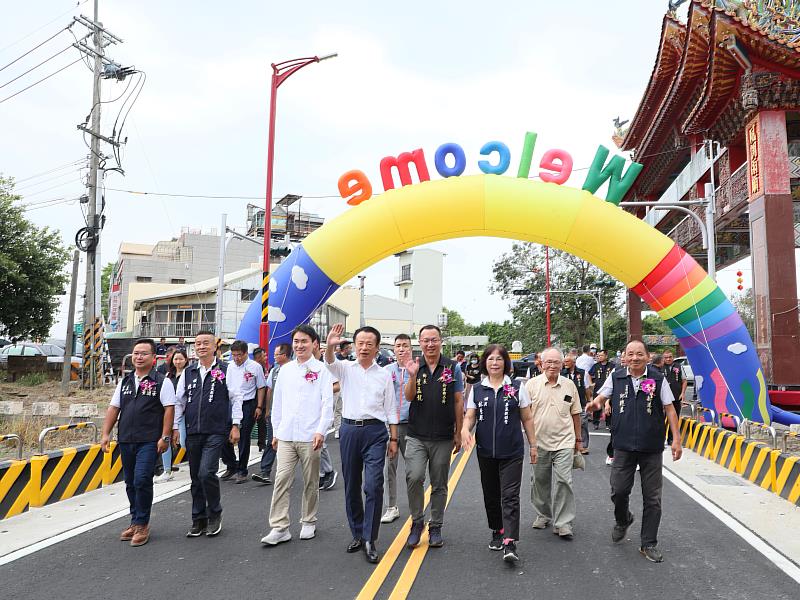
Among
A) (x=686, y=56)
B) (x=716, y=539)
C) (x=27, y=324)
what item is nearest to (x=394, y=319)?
(x=27, y=324)

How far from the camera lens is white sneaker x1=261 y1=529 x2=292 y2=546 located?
5676 millimetres

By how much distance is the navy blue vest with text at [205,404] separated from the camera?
6.14m

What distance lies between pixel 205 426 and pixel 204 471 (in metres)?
0.40

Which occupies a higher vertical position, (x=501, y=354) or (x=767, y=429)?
(x=501, y=354)

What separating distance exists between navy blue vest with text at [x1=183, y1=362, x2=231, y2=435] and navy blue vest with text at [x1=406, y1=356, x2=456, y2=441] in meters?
1.76

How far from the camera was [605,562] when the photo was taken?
5309mm

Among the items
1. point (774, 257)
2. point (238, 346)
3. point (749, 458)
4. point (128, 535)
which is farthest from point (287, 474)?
point (774, 257)

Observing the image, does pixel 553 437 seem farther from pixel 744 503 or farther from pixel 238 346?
pixel 238 346

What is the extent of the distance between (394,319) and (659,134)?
55.9 meters

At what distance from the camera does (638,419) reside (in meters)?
5.66

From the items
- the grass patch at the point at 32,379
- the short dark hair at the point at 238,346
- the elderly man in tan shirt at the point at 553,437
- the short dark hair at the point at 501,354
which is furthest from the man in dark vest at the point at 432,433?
the grass patch at the point at 32,379

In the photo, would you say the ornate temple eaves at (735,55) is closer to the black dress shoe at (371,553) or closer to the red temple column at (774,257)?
the red temple column at (774,257)

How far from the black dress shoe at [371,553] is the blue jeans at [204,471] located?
1.55m

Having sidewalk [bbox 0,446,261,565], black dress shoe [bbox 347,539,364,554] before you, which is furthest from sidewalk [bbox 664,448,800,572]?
sidewalk [bbox 0,446,261,565]
